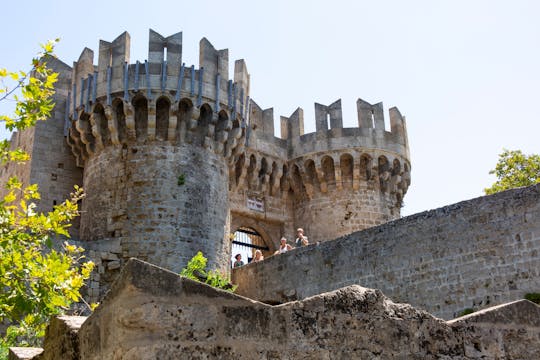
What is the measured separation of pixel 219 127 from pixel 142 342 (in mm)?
13142

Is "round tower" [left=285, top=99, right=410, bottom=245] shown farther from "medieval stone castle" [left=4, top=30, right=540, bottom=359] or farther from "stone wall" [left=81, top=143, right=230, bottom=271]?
"stone wall" [left=81, top=143, right=230, bottom=271]

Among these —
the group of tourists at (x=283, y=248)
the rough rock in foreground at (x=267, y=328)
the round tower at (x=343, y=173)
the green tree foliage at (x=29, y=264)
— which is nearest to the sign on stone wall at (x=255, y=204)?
the round tower at (x=343, y=173)

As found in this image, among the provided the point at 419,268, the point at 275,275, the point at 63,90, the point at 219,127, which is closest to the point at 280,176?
the point at 219,127

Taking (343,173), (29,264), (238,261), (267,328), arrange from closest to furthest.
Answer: (267,328) < (29,264) < (238,261) < (343,173)

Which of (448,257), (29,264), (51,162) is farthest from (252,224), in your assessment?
(29,264)

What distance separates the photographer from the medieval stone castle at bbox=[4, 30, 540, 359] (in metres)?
2.62

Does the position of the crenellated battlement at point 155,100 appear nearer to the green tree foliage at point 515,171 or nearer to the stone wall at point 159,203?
the stone wall at point 159,203

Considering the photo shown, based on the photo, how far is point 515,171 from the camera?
22.7 m

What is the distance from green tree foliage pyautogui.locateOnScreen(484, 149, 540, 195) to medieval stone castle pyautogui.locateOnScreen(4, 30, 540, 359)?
4.78 metres

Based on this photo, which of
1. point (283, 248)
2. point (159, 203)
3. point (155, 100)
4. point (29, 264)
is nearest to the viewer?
point (29, 264)

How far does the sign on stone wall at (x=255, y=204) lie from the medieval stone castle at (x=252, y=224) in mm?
43

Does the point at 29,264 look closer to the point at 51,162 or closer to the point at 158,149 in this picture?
the point at 158,149

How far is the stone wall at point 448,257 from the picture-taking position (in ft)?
31.8

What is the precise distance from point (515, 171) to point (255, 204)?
10.4 meters
